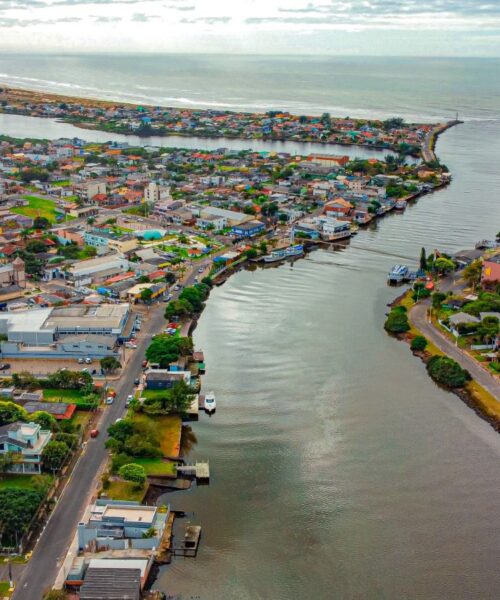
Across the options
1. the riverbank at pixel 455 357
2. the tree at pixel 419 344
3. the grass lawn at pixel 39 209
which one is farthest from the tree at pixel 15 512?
the grass lawn at pixel 39 209

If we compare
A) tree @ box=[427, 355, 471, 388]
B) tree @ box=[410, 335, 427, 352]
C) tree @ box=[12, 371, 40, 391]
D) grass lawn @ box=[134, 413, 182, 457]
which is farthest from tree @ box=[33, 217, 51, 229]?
tree @ box=[427, 355, 471, 388]

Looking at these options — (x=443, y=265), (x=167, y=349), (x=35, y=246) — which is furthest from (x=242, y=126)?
(x=167, y=349)

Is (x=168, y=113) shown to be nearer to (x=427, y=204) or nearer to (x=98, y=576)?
(x=427, y=204)

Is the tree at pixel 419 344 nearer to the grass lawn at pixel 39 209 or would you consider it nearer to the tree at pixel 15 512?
the tree at pixel 15 512

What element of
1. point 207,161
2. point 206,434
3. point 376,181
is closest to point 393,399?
point 206,434

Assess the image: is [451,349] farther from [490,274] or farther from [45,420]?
[45,420]

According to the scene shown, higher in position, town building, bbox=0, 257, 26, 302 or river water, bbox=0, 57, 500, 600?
town building, bbox=0, 257, 26, 302

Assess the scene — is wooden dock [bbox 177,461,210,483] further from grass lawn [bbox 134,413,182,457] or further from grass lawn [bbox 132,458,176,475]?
grass lawn [bbox 134,413,182,457]
